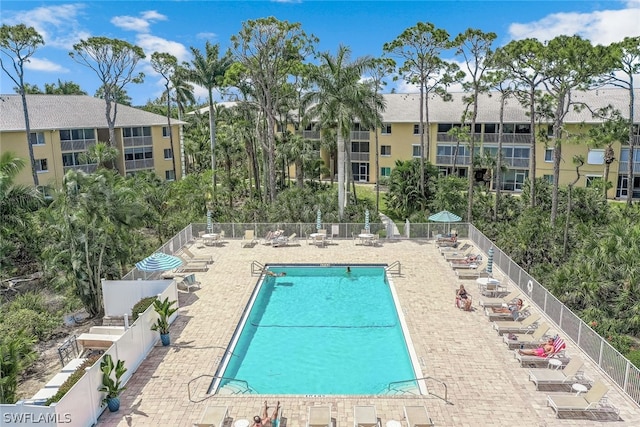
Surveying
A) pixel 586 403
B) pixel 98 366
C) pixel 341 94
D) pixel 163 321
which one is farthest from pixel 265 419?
pixel 341 94

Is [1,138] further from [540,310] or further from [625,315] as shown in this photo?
[625,315]

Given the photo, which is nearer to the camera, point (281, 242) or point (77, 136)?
point (281, 242)

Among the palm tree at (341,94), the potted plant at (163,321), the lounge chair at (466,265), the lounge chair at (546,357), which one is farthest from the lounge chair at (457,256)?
the potted plant at (163,321)

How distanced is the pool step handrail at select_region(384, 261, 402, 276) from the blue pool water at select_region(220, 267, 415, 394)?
44cm

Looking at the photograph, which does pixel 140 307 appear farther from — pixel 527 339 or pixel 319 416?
pixel 527 339

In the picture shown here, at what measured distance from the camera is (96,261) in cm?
2202

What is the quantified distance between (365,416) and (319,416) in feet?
3.68

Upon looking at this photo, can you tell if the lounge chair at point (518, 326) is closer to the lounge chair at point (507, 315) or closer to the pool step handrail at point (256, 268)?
the lounge chair at point (507, 315)

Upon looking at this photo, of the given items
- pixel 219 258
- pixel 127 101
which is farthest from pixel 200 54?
pixel 127 101

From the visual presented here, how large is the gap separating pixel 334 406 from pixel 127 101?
86057 mm

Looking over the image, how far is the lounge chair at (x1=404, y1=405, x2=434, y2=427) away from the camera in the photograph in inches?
469

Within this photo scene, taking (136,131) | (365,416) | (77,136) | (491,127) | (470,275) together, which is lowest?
(365,416)

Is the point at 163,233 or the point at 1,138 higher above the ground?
the point at 1,138

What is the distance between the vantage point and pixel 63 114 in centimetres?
4294
